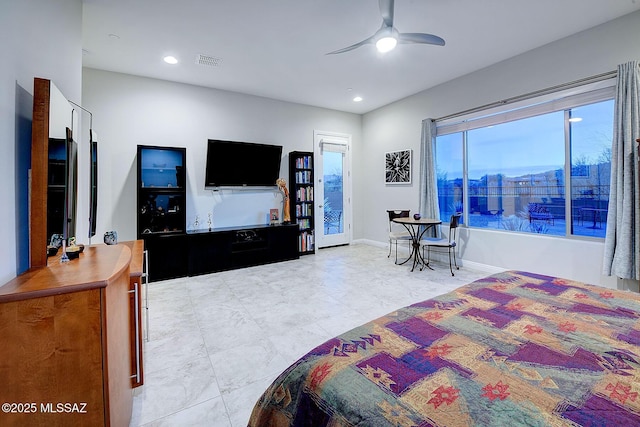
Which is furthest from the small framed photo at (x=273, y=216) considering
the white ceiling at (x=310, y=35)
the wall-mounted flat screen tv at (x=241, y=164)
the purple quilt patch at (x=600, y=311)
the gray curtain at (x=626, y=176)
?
the gray curtain at (x=626, y=176)

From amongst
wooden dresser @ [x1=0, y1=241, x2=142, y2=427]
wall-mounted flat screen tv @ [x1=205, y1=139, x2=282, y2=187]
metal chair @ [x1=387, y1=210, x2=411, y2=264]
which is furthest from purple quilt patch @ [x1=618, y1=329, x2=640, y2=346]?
wall-mounted flat screen tv @ [x1=205, y1=139, x2=282, y2=187]

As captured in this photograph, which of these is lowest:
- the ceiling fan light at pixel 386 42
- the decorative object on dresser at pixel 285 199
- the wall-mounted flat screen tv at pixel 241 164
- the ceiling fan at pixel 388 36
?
the decorative object on dresser at pixel 285 199

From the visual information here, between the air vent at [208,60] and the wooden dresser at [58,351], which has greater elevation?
the air vent at [208,60]

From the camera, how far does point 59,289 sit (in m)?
1.07

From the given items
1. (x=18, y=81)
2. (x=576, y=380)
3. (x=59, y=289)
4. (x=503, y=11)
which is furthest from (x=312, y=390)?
(x=503, y=11)

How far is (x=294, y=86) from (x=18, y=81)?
3.98m

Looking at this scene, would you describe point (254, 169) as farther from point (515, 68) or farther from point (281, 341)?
point (515, 68)

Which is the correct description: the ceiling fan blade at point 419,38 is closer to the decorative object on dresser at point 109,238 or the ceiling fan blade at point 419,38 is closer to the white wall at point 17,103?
the white wall at point 17,103

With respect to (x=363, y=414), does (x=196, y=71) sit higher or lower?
higher

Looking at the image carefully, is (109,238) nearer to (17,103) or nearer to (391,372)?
(17,103)

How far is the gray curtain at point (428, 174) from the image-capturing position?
5.00 meters

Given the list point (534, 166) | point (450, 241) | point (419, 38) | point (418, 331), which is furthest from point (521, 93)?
point (418, 331)

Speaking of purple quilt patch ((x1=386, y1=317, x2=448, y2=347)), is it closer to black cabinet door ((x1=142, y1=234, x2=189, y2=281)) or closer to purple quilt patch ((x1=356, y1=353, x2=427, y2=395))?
purple quilt patch ((x1=356, y1=353, x2=427, y2=395))

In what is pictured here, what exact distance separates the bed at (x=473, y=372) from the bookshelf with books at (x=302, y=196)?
4.39 meters
